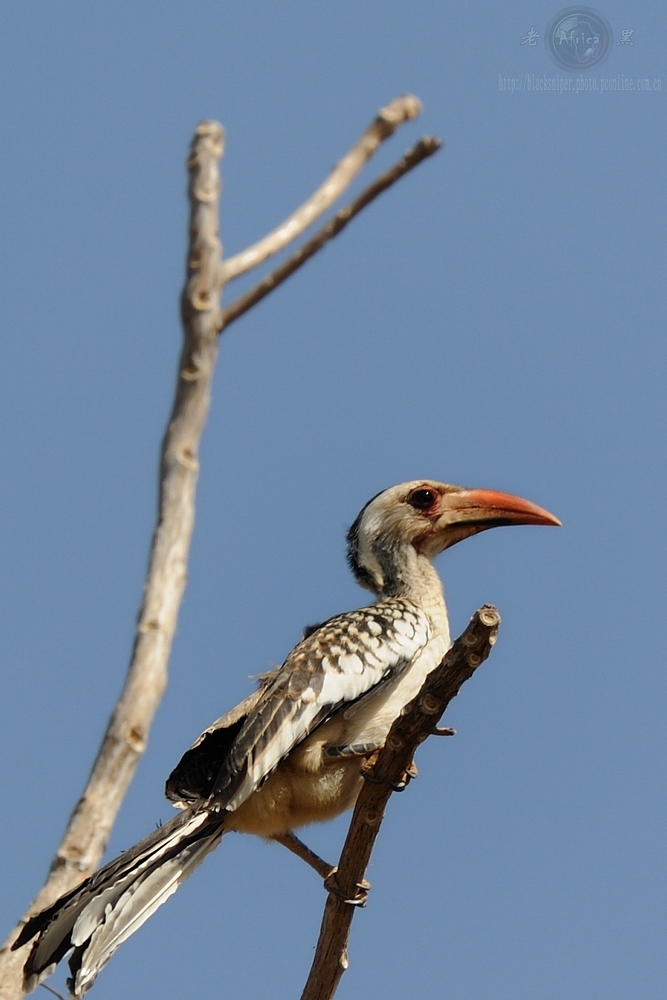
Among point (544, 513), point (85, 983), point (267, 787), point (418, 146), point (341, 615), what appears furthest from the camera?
point (544, 513)

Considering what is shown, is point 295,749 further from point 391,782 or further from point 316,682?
point 391,782

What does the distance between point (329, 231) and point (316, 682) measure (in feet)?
9.23

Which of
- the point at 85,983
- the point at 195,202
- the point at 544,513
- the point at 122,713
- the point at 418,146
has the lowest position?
the point at 85,983

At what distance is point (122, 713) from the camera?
258 centimetres

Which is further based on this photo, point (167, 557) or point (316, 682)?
point (316, 682)

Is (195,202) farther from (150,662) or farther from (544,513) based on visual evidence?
(544,513)

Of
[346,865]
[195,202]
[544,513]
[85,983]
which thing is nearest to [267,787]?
[346,865]

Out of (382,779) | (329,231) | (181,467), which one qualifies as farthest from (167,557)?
(382,779)

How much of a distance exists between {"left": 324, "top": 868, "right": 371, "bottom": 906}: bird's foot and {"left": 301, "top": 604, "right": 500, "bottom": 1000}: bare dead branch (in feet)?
0.03

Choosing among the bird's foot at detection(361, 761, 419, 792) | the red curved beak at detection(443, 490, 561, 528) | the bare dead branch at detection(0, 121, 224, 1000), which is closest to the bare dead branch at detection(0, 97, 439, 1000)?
the bare dead branch at detection(0, 121, 224, 1000)

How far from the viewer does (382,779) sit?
4660 millimetres

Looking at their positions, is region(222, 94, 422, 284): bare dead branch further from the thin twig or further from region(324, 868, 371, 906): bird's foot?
region(324, 868, 371, 906): bird's foot

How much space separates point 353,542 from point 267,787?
2022 mm

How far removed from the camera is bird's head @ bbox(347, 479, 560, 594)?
677cm
